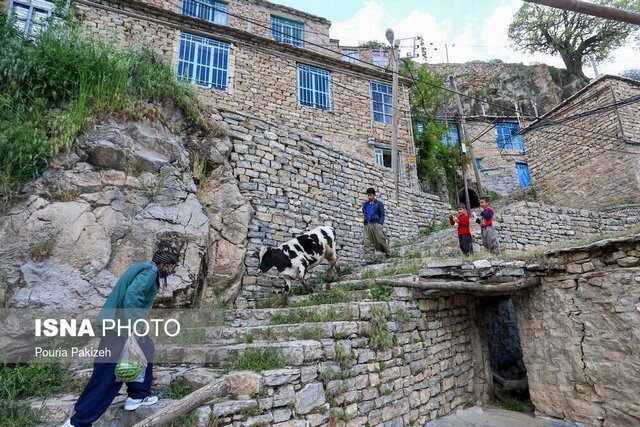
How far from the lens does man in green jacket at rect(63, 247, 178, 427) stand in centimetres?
230

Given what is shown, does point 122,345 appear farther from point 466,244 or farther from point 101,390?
point 466,244

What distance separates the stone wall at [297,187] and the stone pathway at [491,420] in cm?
358

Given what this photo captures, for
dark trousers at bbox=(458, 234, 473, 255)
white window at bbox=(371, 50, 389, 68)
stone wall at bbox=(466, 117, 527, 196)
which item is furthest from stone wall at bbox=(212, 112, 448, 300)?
stone wall at bbox=(466, 117, 527, 196)

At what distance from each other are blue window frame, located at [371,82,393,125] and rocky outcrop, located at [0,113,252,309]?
831 centimetres

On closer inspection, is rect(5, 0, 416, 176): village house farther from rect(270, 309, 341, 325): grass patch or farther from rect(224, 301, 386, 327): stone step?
rect(270, 309, 341, 325): grass patch

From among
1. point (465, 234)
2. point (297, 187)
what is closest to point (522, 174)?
point (465, 234)

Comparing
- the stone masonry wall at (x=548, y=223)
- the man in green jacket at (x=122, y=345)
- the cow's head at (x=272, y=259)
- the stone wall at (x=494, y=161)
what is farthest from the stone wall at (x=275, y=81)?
the stone wall at (x=494, y=161)

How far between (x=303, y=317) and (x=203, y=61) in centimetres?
954

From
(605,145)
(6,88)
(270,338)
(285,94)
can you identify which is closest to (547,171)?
(605,145)

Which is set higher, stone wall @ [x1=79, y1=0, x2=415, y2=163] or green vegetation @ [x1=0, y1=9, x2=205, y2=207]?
stone wall @ [x1=79, y1=0, x2=415, y2=163]

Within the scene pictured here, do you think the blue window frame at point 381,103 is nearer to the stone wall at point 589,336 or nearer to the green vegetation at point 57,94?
the green vegetation at point 57,94

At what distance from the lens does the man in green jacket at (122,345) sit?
2.30m

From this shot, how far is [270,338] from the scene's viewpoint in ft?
12.7

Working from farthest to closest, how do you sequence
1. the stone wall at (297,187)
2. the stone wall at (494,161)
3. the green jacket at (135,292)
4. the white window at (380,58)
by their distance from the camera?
the stone wall at (494,161) → the white window at (380,58) → the stone wall at (297,187) → the green jacket at (135,292)
